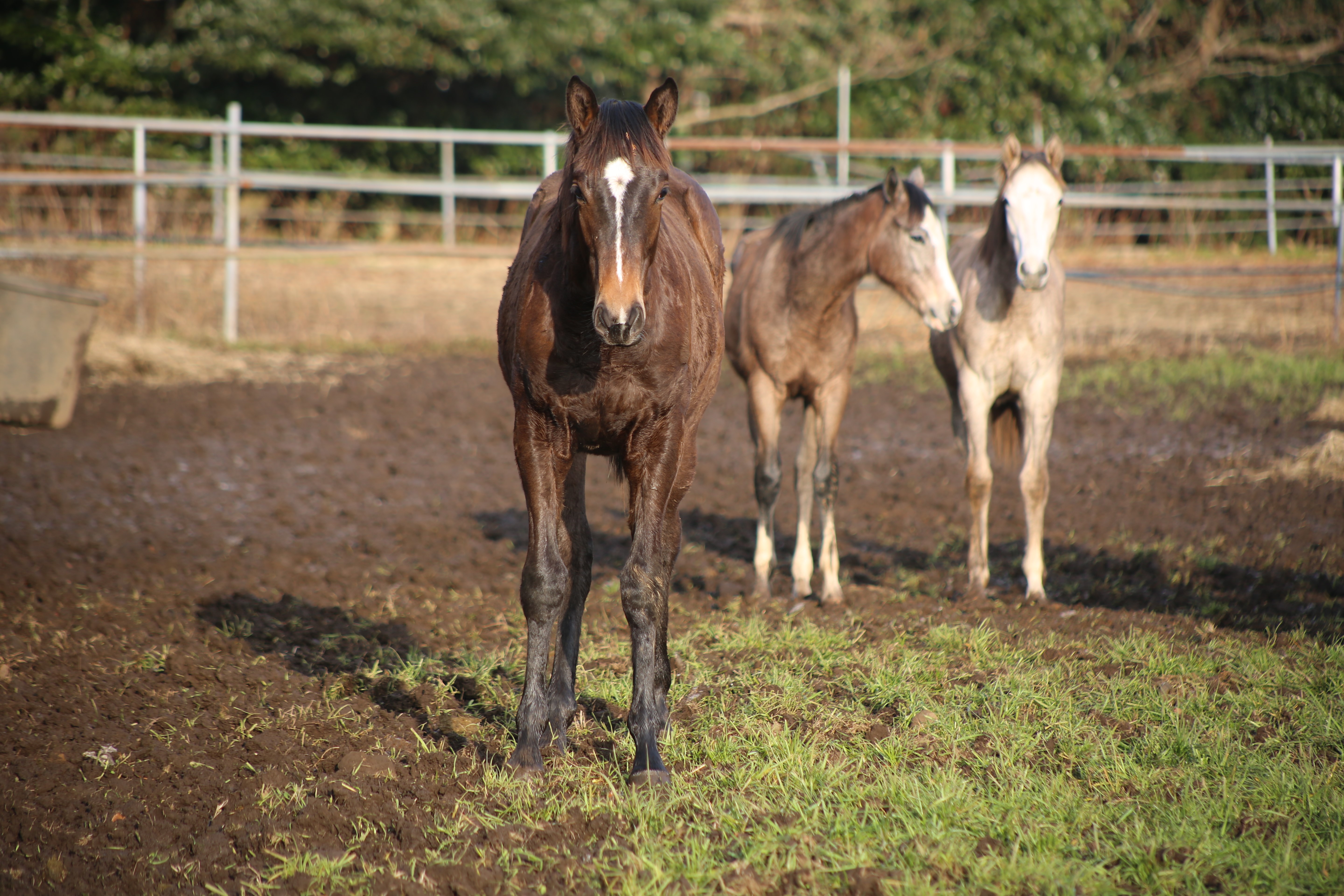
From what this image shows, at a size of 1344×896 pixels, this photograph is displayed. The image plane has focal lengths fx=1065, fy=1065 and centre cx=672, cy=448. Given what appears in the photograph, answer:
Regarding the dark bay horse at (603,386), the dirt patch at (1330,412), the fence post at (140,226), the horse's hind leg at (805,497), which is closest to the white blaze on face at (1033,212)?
the horse's hind leg at (805,497)

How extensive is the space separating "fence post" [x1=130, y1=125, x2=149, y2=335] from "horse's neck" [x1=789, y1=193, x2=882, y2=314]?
7.95 metres

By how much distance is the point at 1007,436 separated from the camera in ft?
20.4

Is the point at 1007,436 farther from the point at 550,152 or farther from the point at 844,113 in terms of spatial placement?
the point at 844,113

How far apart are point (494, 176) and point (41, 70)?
7.29m

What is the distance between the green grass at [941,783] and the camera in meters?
2.57

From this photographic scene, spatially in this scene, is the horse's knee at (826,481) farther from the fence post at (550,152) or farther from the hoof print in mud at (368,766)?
the fence post at (550,152)

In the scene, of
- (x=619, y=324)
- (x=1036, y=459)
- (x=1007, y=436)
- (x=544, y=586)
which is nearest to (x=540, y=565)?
(x=544, y=586)

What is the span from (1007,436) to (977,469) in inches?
37.3

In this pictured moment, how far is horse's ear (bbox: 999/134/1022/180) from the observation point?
527cm

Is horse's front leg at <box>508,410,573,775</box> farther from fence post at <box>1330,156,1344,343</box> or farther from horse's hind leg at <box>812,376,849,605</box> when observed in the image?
fence post at <box>1330,156,1344,343</box>

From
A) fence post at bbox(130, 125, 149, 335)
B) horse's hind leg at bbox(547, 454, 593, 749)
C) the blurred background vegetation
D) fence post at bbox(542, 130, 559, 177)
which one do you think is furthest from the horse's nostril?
the blurred background vegetation

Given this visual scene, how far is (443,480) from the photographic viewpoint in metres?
7.24

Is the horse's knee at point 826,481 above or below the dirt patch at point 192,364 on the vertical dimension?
below

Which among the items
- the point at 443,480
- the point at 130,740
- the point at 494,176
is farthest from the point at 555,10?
the point at 130,740
